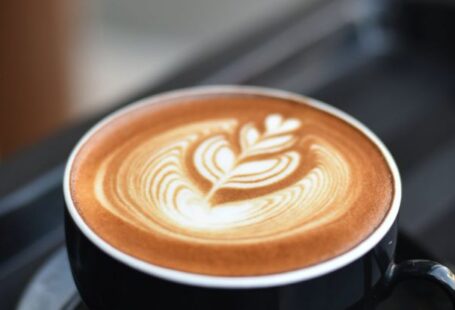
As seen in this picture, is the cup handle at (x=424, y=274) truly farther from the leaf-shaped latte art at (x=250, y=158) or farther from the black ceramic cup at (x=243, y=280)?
the leaf-shaped latte art at (x=250, y=158)

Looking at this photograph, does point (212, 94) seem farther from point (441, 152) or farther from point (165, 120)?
point (441, 152)

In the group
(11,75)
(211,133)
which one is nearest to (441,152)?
(211,133)

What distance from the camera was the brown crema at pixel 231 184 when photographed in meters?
0.40

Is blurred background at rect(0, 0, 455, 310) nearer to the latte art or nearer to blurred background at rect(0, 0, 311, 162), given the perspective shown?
blurred background at rect(0, 0, 311, 162)

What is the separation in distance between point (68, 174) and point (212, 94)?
16 centimetres

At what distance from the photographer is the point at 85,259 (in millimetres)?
410

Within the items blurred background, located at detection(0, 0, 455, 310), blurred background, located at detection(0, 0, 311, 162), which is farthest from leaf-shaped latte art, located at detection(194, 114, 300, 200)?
blurred background, located at detection(0, 0, 311, 162)

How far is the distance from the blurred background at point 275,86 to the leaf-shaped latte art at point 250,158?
0.48ft

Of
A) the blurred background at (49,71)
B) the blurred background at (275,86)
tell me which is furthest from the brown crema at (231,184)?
the blurred background at (49,71)

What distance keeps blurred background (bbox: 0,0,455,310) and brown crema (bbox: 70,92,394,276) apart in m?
0.12

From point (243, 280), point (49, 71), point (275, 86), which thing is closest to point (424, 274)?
point (243, 280)

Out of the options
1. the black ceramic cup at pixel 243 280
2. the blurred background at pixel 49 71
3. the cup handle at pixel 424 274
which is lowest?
the blurred background at pixel 49 71

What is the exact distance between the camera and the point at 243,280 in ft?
1.21

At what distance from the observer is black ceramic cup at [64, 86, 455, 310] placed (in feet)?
1.22
